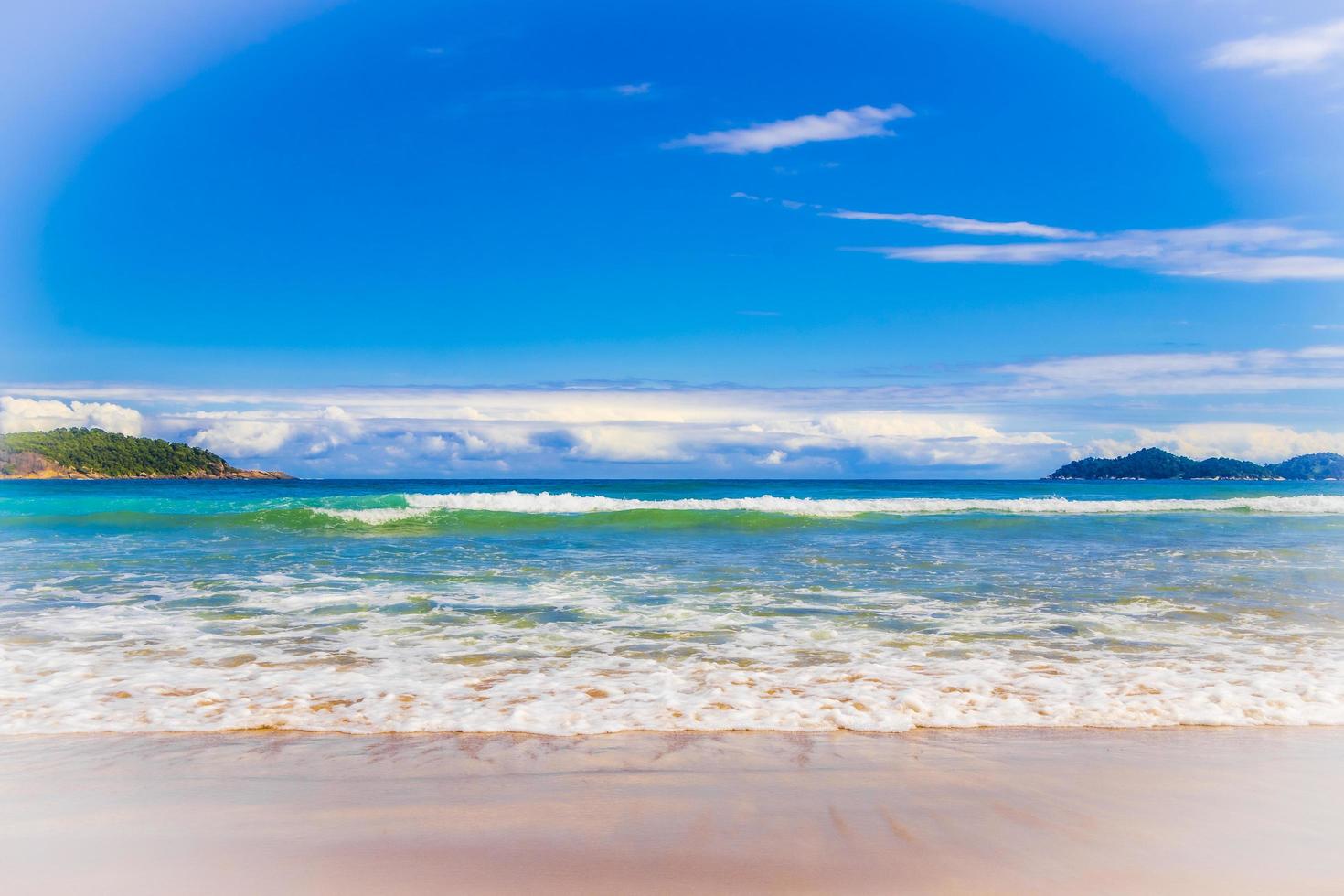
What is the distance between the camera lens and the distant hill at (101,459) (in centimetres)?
7319

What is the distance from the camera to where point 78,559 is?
1386 centimetres

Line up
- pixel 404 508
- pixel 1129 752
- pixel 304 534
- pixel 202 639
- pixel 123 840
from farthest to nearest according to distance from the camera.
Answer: pixel 404 508 < pixel 304 534 < pixel 202 639 < pixel 1129 752 < pixel 123 840

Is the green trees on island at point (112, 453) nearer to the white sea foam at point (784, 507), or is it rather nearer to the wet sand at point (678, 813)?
the white sea foam at point (784, 507)

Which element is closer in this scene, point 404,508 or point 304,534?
point 304,534

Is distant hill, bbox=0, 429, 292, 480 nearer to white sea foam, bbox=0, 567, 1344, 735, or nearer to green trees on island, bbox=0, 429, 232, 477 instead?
green trees on island, bbox=0, 429, 232, 477

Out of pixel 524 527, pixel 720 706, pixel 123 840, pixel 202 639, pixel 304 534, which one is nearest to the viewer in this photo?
pixel 123 840

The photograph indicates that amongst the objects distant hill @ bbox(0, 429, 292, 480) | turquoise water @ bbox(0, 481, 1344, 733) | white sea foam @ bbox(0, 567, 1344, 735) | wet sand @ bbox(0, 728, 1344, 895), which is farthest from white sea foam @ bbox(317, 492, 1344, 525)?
distant hill @ bbox(0, 429, 292, 480)

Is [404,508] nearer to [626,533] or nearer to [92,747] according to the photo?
[626,533]

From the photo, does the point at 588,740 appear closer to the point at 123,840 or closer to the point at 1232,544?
the point at 123,840

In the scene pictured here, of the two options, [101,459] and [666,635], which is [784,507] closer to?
[666,635]

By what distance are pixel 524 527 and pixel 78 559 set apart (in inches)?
395

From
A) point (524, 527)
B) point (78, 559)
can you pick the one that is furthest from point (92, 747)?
point (524, 527)

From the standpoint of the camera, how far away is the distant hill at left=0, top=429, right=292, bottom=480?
7319cm

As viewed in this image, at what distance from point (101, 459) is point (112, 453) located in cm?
137
